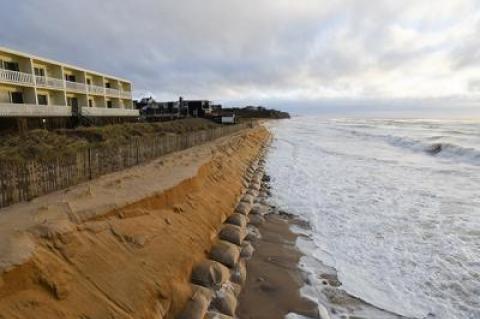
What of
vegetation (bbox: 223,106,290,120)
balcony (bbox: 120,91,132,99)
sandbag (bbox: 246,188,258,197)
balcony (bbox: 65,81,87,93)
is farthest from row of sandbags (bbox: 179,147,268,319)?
vegetation (bbox: 223,106,290,120)

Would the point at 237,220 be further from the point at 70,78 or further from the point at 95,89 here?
the point at 95,89

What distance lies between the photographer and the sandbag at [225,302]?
15.8 feet

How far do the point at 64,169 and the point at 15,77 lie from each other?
20266mm

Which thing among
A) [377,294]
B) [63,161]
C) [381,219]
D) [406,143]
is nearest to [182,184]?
Answer: [63,161]

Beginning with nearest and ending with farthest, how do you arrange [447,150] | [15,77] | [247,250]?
[247,250]
[15,77]
[447,150]

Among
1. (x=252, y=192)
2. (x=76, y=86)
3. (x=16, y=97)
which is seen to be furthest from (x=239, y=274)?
(x=76, y=86)

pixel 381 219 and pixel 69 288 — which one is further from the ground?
pixel 69 288

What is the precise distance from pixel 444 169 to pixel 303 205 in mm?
12974

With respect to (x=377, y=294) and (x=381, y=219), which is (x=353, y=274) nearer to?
(x=377, y=294)

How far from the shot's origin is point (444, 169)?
19453 millimetres

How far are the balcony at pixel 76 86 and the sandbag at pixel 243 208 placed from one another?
26251 mm

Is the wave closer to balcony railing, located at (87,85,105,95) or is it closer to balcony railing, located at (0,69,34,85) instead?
balcony railing, located at (0,69,34,85)

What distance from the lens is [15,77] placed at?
23.3 metres

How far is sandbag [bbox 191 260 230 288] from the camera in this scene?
5.35 metres
